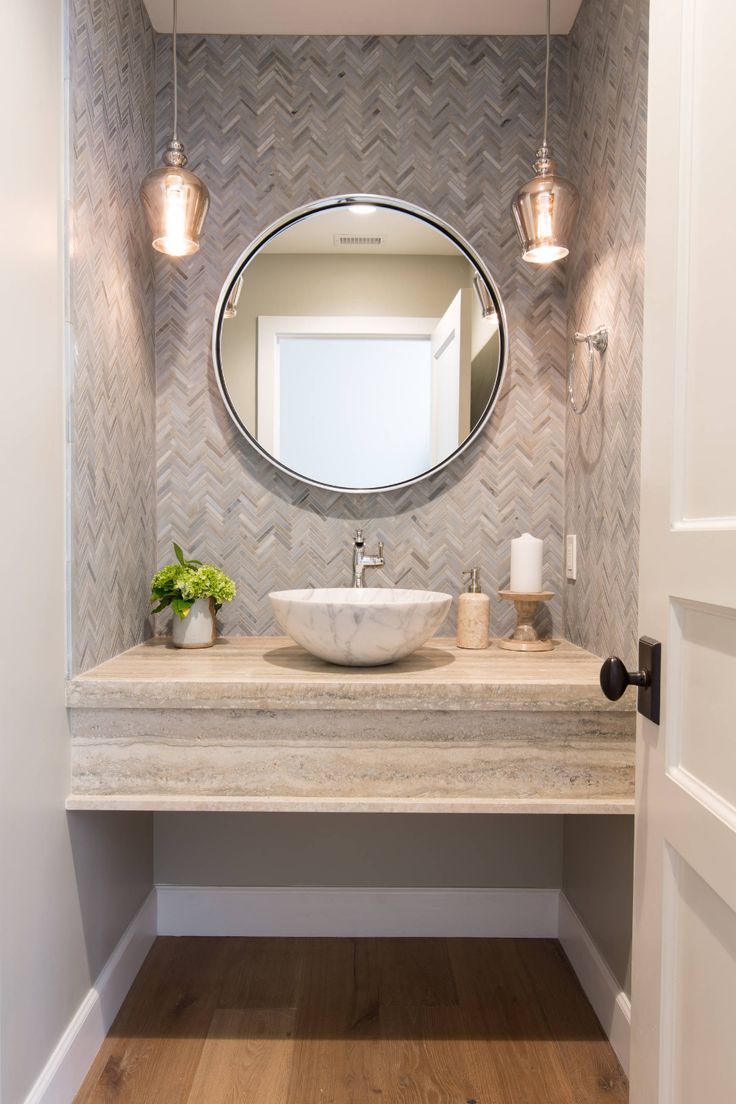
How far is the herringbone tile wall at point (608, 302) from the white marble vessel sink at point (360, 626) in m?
0.40

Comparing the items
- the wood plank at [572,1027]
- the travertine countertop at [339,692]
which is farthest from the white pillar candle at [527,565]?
the wood plank at [572,1027]

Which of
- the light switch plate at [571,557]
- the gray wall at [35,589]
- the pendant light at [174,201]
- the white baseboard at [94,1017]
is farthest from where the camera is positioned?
the light switch plate at [571,557]

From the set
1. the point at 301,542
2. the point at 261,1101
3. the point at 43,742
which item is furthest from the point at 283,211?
the point at 261,1101

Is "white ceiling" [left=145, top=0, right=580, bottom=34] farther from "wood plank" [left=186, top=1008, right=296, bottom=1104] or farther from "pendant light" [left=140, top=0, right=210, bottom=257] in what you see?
"wood plank" [left=186, top=1008, right=296, bottom=1104]

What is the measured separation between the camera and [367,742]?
147cm

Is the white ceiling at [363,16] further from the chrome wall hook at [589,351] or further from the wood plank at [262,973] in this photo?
the wood plank at [262,973]

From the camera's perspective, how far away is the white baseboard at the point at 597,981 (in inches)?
62.3

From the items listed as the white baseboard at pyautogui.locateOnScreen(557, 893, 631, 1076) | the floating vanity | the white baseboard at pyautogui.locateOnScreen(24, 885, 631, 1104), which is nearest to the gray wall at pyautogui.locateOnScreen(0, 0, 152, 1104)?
the floating vanity

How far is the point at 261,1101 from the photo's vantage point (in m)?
→ 1.49

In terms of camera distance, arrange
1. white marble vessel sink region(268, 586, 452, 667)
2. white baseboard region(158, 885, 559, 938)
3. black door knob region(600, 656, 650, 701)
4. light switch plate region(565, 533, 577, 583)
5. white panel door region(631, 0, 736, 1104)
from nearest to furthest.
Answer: white panel door region(631, 0, 736, 1104), black door knob region(600, 656, 650, 701), white marble vessel sink region(268, 586, 452, 667), light switch plate region(565, 533, 577, 583), white baseboard region(158, 885, 559, 938)

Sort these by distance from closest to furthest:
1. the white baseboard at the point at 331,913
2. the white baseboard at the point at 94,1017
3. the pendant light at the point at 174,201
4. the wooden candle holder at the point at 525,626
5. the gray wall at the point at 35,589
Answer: the gray wall at the point at 35,589 < the white baseboard at the point at 94,1017 < the pendant light at the point at 174,201 < the wooden candle holder at the point at 525,626 < the white baseboard at the point at 331,913

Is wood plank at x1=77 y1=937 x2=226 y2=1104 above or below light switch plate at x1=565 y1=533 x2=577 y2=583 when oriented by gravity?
below

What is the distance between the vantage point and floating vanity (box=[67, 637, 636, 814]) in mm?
1462

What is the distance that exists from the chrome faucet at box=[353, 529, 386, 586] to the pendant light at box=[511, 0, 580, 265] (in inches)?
31.6
